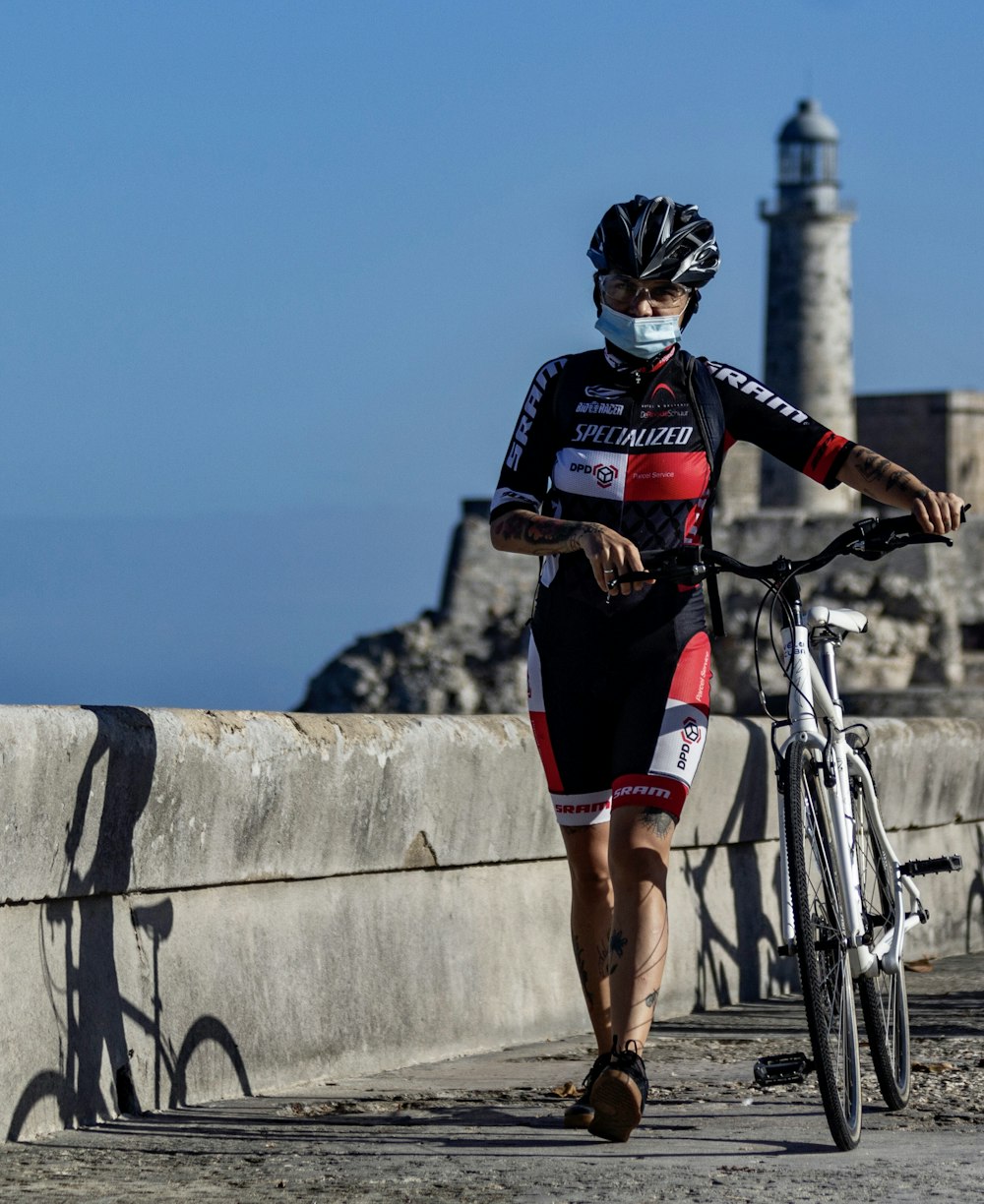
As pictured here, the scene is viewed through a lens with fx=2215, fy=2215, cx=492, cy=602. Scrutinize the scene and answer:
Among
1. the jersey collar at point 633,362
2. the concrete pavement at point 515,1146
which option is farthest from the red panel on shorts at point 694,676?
the concrete pavement at point 515,1146

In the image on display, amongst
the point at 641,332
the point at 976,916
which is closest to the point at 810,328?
the point at 976,916

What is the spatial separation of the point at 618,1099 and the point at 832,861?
28.1 inches

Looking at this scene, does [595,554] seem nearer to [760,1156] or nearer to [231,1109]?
[760,1156]

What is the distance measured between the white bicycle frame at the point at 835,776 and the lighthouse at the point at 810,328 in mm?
71809

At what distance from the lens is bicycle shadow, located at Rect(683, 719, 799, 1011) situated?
772 centimetres

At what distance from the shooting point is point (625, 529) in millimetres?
5234

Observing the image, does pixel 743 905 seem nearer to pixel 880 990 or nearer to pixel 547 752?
pixel 880 990

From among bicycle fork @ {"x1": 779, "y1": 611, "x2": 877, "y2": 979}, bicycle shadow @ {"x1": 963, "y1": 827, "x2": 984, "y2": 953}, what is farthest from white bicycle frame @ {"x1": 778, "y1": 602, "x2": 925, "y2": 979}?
bicycle shadow @ {"x1": 963, "y1": 827, "x2": 984, "y2": 953}

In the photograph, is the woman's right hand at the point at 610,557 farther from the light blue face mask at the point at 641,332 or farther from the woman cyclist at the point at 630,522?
the light blue face mask at the point at 641,332

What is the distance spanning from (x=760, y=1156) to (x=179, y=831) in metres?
1.68

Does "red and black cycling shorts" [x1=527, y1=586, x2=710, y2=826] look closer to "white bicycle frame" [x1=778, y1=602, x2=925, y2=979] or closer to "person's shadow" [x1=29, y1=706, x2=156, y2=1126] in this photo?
"white bicycle frame" [x1=778, y1=602, x2=925, y2=979]

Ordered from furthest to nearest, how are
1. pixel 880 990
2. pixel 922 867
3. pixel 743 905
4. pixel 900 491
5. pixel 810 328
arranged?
pixel 810 328 < pixel 743 905 < pixel 880 990 < pixel 922 867 < pixel 900 491

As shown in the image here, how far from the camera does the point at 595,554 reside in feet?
16.0

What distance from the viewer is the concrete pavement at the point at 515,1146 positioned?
4.37m
